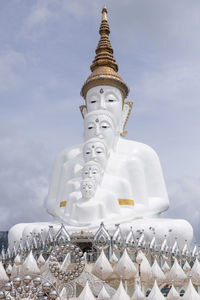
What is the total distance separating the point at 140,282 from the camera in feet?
31.6

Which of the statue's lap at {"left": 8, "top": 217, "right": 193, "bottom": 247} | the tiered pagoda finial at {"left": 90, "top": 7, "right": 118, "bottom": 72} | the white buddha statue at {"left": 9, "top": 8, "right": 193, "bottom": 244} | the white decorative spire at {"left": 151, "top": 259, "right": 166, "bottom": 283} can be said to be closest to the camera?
the white decorative spire at {"left": 151, "top": 259, "right": 166, "bottom": 283}

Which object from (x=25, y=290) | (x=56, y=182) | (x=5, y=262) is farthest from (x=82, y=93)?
(x=25, y=290)

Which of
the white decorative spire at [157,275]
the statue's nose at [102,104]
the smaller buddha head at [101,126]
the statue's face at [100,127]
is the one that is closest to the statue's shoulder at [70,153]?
the smaller buddha head at [101,126]

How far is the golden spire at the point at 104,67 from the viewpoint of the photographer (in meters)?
15.4

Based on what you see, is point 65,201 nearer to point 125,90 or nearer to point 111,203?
point 111,203

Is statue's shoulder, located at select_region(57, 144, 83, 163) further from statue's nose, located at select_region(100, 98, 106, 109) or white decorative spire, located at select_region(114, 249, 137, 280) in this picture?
white decorative spire, located at select_region(114, 249, 137, 280)

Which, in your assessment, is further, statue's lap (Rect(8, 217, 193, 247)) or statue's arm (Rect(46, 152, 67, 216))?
statue's arm (Rect(46, 152, 67, 216))

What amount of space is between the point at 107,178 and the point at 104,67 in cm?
548

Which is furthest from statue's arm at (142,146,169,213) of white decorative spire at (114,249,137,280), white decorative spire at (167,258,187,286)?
white decorative spire at (114,249,137,280)

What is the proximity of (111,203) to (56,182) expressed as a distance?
3.86 meters

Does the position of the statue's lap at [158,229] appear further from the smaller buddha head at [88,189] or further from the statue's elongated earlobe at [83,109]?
the statue's elongated earlobe at [83,109]

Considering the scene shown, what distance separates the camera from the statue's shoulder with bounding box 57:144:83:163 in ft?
51.6

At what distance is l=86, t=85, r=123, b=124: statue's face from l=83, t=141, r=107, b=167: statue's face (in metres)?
2.04

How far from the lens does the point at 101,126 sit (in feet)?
47.3
